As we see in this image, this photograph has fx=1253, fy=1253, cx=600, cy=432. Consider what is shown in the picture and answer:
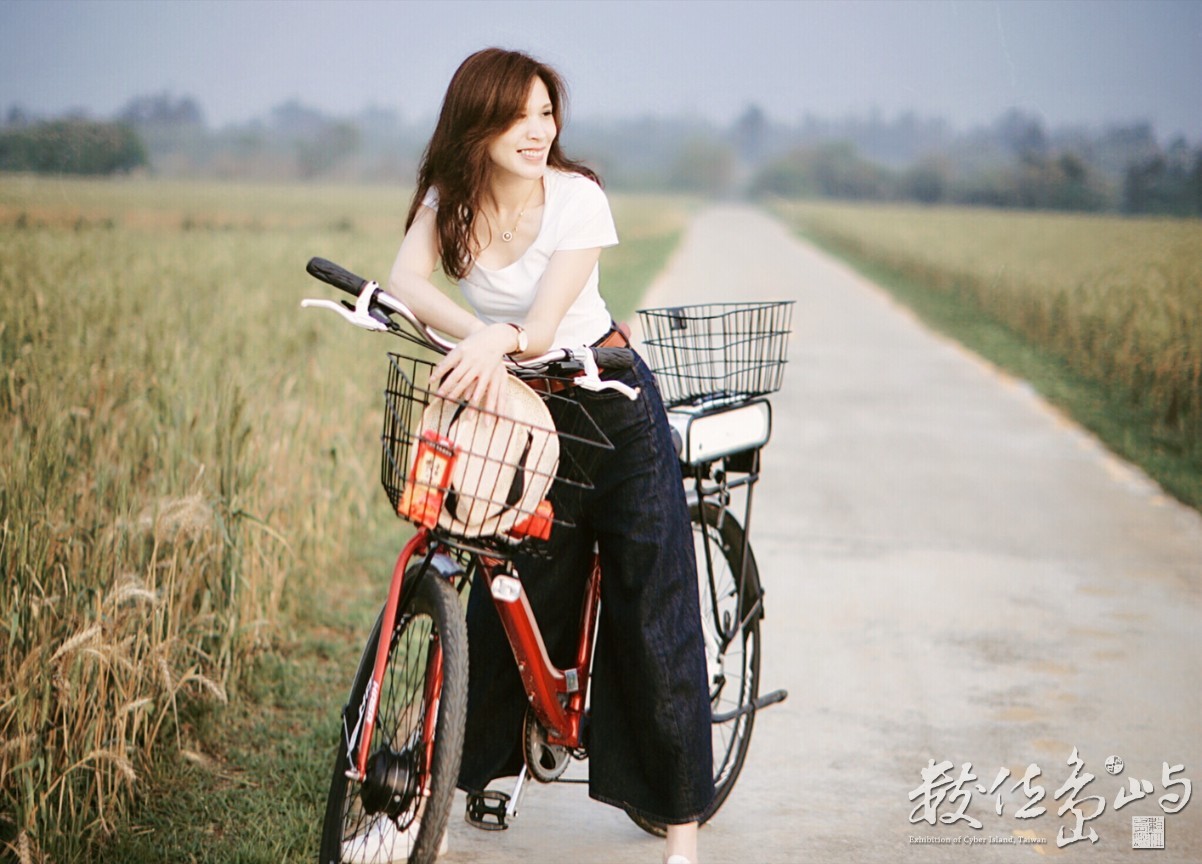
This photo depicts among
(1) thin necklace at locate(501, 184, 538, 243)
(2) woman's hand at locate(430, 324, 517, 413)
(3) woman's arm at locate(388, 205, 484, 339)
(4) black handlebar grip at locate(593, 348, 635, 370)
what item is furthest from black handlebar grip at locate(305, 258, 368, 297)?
(4) black handlebar grip at locate(593, 348, 635, 370)

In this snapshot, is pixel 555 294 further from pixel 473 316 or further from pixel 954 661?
pixel 954 661

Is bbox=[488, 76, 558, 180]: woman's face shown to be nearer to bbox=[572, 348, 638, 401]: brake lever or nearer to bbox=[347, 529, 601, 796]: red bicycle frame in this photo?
bbox=[572, 348, 638, 401]: brake lever

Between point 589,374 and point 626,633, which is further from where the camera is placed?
point 626,633

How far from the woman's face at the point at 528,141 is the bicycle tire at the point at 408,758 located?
0.81 metres

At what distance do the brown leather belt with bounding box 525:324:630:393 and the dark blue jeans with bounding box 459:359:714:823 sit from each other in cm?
8

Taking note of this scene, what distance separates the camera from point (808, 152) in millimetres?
47125

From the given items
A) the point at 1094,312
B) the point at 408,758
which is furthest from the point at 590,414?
the point at 1094,312

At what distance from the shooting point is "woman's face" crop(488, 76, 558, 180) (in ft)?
8.00

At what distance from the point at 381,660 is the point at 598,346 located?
0.77m

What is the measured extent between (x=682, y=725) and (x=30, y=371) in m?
3.45

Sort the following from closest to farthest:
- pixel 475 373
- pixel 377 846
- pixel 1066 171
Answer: pixel 475 373 < pixel 377 846 < pixel 1066 171

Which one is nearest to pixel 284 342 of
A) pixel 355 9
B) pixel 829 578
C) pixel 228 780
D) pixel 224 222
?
pixel 355 9

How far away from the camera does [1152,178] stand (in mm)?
15023

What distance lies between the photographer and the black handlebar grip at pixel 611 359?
7.85ft
